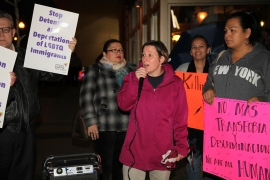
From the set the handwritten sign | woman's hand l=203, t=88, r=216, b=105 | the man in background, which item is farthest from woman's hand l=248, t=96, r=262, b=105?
the man in background

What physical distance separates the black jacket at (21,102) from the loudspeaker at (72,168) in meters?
0.41

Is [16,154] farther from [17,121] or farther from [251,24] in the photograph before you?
[251,24]

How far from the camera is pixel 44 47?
3.90 meters

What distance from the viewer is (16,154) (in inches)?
147

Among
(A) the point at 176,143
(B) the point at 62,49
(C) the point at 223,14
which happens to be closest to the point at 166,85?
(A) the point at 176,143

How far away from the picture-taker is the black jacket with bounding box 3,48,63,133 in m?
3.65

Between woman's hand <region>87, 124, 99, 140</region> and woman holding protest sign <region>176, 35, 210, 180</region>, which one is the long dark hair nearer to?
woman holding protest sign <region>176, 35, 210, 180</region>

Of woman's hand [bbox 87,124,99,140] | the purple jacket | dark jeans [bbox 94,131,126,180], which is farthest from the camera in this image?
dark jeans [bbox 94,131,126,180]

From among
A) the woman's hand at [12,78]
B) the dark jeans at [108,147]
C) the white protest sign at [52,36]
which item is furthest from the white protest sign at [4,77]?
the dark jeans at [108,147]

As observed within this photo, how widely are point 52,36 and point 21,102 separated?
2.31ft

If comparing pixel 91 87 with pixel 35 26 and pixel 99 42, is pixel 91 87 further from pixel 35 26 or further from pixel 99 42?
pixel 99 42

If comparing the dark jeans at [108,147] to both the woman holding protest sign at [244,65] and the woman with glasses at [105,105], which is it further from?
the woman holding protest sign at [244,65]

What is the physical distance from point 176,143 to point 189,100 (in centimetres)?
112

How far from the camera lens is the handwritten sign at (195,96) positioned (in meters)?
4.55
